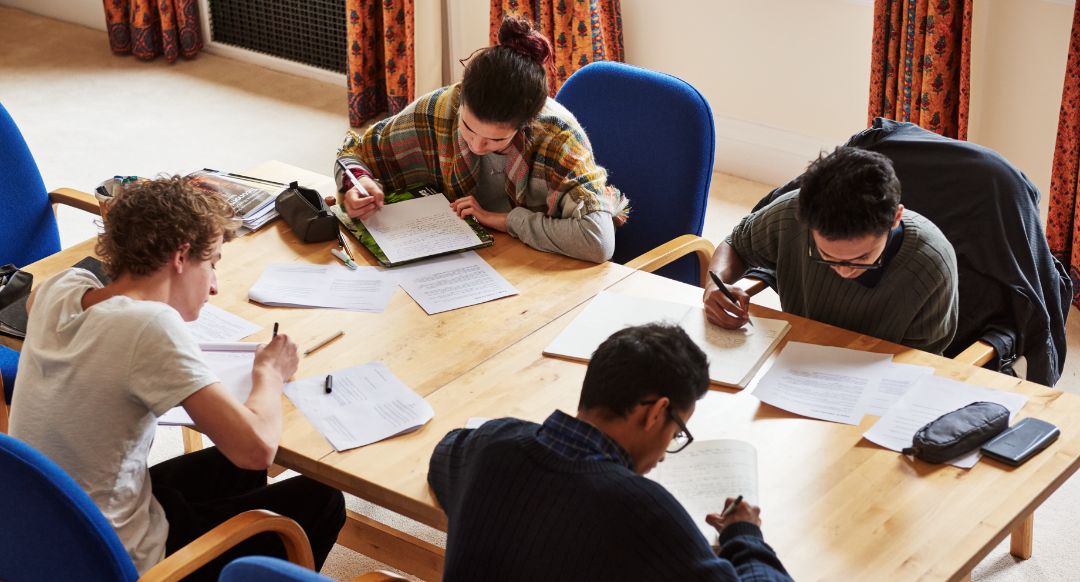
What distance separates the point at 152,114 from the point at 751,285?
11.9 feet

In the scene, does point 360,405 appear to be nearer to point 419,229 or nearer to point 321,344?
point 321,344

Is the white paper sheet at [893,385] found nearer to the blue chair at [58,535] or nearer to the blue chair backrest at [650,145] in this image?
the blue chair backrest at [650,145]

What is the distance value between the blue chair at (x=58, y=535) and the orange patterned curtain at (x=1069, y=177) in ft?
9.40

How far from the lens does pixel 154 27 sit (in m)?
5.89

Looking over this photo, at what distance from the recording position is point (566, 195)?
104 inches

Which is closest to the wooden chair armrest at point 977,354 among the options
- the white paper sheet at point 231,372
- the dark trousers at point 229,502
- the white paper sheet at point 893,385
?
the white paper sheet at point 893,385

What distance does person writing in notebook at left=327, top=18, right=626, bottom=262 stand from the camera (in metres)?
2.54

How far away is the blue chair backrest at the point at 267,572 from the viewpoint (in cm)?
139

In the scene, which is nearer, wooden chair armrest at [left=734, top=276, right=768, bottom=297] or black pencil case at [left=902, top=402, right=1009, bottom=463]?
black pencil case at [left=902, top=402, right=1009, bottom=463]

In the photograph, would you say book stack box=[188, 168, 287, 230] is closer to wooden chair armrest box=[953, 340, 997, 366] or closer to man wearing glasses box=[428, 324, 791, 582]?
man wearing glasses box=[428, 324, 791, 582]

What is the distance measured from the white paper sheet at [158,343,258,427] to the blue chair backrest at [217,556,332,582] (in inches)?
24.9

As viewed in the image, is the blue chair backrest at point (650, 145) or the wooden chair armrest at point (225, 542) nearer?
the wooden chair armrest at point (225, 542)

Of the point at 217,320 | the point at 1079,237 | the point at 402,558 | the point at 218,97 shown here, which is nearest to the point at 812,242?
the point at 402,558

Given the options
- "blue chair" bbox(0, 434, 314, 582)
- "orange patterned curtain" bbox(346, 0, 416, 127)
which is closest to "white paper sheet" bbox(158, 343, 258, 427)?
"blue chair" bbox(0, 434, 314, 582)
